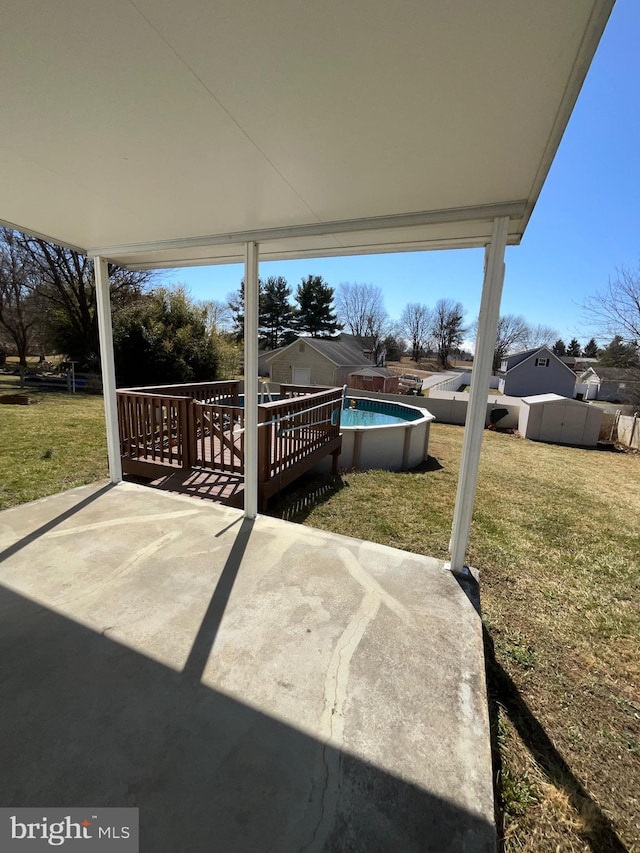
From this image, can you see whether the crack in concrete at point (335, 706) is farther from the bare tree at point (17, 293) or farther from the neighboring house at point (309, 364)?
the bare tree at point (17, 293)

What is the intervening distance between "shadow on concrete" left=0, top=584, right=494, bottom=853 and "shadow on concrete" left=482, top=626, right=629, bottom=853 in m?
0.51

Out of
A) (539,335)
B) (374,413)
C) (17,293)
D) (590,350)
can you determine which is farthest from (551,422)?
(590,350)

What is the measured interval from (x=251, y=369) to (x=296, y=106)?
2044 millimetres

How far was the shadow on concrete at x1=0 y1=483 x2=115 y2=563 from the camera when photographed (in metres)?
2.59

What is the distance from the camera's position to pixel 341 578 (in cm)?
246

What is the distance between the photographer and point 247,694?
5.24ft

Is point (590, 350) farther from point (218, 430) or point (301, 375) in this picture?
point (218, 430)

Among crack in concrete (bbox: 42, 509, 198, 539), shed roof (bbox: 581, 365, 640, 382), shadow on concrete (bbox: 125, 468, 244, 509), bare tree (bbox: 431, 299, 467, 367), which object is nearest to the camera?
crack in concrete (bbox: 42, 509, 198, 539)

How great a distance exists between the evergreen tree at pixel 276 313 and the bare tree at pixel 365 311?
34.6 ft

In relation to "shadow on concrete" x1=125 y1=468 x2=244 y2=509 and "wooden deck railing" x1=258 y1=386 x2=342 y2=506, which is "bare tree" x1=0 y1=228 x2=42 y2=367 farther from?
"shadow on concrete" x1=125 y1=468 x2=244 y2=509

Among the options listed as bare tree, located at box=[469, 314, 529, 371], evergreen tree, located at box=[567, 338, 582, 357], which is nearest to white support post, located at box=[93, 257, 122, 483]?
bare tree, located at box=[469, 314, 529, 371]

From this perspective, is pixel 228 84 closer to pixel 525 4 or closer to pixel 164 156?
pixel 164 156

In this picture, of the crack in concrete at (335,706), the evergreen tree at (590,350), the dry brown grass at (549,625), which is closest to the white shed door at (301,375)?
the dry brown grass at (549,625)

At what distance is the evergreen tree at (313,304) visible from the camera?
3125 cm
